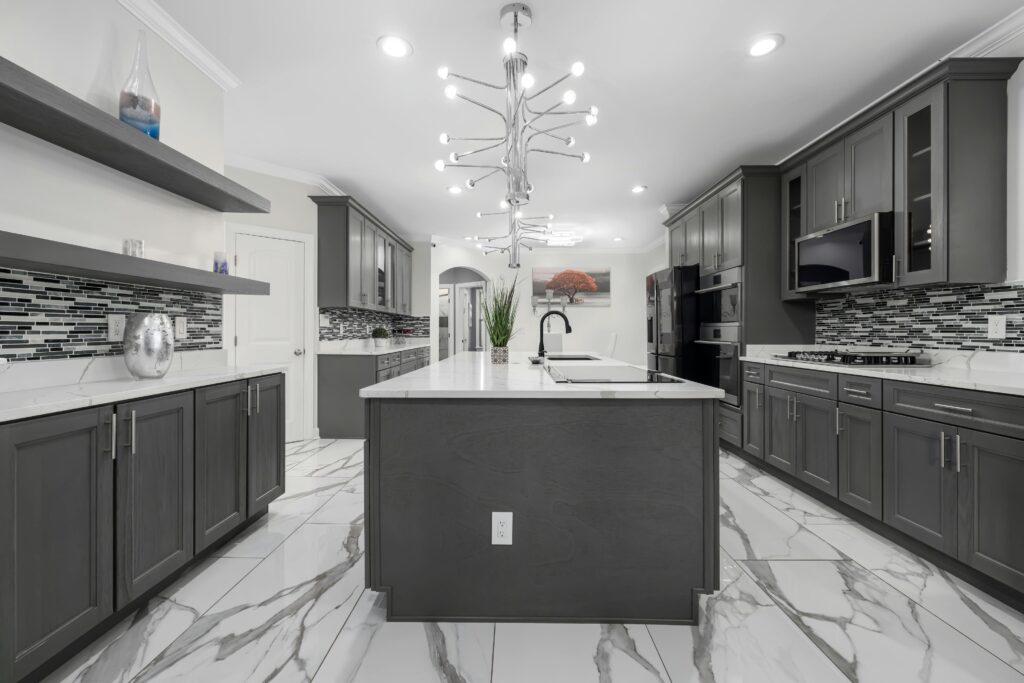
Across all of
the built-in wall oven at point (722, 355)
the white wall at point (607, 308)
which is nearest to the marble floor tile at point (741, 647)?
the built-in wall oven at point (722, 355)

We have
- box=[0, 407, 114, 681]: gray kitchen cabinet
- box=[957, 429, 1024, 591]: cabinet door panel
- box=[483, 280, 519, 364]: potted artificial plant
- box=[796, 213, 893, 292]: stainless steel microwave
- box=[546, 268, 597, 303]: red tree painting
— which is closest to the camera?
box=[0, 407, 114, 681]: gray kitchen cabinet

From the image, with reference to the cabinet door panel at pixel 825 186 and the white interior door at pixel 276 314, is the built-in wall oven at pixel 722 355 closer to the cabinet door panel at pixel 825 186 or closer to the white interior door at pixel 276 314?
the cabinet door panel at pixel 825 186

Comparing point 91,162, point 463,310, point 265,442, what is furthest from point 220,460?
point 463,310

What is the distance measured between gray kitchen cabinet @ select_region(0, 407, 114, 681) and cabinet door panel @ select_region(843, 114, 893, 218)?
12.8 feet

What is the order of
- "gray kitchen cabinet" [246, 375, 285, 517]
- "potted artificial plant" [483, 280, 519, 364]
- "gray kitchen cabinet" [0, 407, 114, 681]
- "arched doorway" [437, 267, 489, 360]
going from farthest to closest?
"arched doorway" [437, 267, 489, 360], "potted artificial plant" [483, 280, 519, 364], "gray kitchen cabinet" [246, 375, 285, 517], "gray kitchen cabinet" [0, 407, 114, 681]

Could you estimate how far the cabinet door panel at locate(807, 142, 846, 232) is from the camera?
3.02 meters

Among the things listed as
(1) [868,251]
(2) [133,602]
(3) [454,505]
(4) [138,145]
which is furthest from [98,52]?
(1) [868,251]

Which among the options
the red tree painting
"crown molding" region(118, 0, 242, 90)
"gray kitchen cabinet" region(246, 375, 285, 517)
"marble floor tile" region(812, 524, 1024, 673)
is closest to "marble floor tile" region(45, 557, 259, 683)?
"gray kitchen cabinet" region(246, 375, 285, 517)

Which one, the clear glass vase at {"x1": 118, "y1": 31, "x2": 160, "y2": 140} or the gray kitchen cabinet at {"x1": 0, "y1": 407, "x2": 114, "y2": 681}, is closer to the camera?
the gray kitchen cabinet at {"x1": 0, "y1": 407, "x2": 114, "y2": 681}

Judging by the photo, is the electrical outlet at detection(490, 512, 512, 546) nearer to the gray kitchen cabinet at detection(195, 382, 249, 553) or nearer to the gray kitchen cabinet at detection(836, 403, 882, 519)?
the gray kitchen cabinet at detection(195, 382, 249, 553)

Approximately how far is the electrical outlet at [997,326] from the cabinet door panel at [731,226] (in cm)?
155

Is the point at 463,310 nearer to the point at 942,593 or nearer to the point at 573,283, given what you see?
the point at 573,283

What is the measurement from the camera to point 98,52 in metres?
1.92

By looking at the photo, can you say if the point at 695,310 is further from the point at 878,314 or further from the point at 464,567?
the point at 464,567
